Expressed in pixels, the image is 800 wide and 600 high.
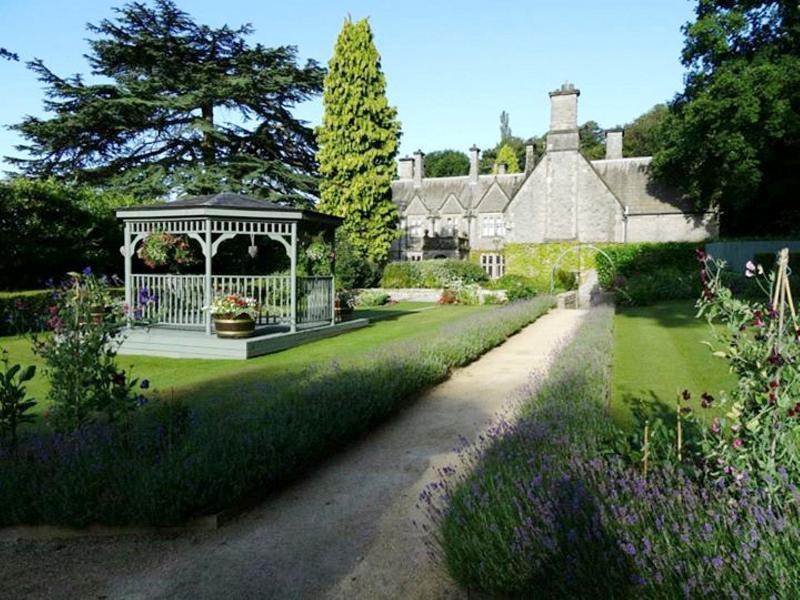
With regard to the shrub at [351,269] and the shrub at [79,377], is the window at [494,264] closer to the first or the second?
the shrub at [351,269]

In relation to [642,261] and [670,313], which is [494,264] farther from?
[670,313]

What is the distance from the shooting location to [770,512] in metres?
2.64

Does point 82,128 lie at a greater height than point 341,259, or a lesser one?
greater

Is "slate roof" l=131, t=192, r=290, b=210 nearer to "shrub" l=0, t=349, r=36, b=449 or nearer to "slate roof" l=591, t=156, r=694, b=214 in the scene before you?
"shrub" l=0, t=349, r=36, b=449

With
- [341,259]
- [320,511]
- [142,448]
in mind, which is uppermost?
[341,259]

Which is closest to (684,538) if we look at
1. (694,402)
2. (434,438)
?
(434,438)

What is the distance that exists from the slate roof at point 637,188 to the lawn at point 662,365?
21473 millimetres

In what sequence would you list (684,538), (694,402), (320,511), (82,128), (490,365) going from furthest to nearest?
(82,128)
(490,365)
(694,402)
(320,511)
(684,538)

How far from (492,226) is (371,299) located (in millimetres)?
21685

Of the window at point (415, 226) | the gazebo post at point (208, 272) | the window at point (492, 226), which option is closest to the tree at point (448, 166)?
the window at point (415, 226)

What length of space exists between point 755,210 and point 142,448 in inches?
1503

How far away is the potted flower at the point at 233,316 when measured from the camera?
38.2ft

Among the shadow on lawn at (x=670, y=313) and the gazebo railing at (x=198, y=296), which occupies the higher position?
the gazebo railing at (x=198, y=296)

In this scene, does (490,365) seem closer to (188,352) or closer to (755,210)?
(188,352)
